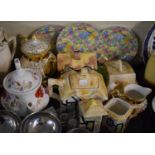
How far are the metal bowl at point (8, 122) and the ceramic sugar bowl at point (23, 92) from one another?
0.11 ft

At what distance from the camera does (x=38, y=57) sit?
0.74m

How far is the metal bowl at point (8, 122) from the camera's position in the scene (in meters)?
0.64

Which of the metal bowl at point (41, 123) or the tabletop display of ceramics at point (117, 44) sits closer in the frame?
the metal bowl at point (41, 123)

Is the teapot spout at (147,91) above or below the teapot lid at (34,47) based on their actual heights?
below

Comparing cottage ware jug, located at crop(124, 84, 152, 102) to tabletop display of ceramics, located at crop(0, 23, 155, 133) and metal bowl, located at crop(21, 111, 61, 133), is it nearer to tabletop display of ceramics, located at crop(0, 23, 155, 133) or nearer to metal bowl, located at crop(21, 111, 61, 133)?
tabletop display of ceramics, located at crop(0, 23, 155, 133)

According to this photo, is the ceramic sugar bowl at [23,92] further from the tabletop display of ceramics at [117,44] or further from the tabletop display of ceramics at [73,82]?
the tabletop display of ceramics at [117,44]

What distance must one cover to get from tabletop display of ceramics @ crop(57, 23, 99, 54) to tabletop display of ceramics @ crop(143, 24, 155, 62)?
0.48 feet

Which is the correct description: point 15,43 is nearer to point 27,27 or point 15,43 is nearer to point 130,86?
point 27,27

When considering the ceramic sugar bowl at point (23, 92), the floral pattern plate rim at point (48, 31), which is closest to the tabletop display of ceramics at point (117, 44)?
the floral pattern plate rim at point (48, 31)

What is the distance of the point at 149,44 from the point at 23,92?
15.5 inches

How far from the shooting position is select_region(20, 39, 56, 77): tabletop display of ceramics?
723 mm

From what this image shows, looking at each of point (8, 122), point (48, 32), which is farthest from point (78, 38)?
point (8, 122)

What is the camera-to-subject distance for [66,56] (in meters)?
0.76

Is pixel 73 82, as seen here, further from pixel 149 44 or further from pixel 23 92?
pixel 149 44
